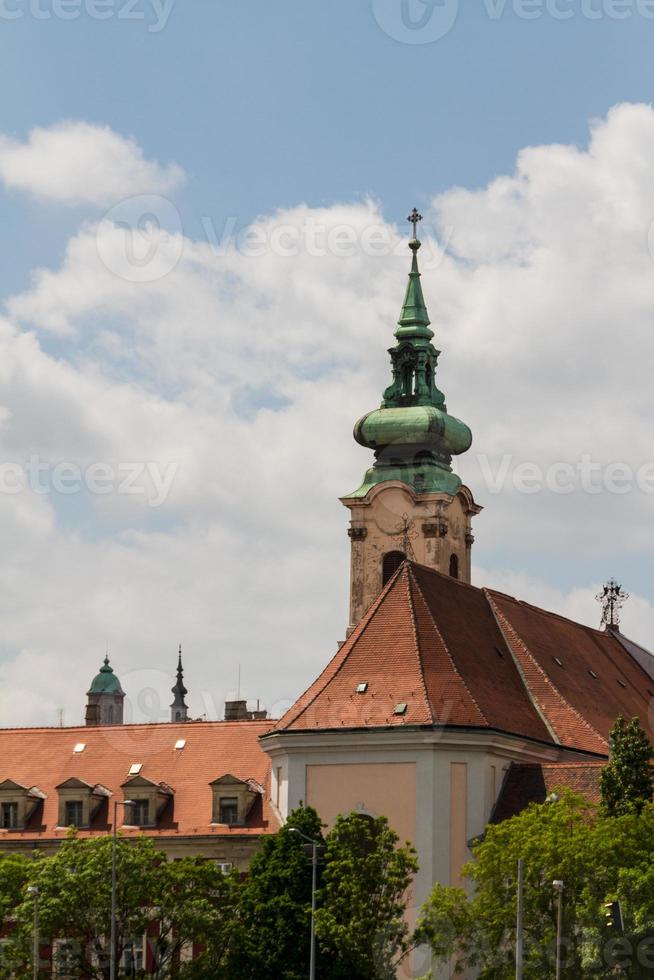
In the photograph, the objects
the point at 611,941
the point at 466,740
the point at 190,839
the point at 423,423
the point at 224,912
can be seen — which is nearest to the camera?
the point at 611,941

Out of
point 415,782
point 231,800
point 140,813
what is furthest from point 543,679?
point 140,813

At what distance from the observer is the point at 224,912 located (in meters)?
66.3

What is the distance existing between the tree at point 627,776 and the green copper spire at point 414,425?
4407 centimetres

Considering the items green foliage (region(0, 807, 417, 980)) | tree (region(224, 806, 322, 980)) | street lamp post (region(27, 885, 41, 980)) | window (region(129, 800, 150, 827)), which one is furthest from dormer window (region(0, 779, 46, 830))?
tree (region(224, 806, 322, 980))

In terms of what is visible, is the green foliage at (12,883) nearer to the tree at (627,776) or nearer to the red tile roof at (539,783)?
the red tile roof at (539,783)

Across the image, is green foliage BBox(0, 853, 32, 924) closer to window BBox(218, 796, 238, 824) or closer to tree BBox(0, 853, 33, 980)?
tree BBox(0, 853, 33, 980)

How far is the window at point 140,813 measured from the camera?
79.9 m

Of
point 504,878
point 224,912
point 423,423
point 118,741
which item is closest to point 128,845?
point 224,912

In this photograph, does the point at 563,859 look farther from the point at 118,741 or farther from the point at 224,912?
the point at 118,741

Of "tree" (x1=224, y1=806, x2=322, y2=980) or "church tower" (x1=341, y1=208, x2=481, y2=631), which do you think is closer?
"tree" (x1=224, y1=806, x2=322, y2=980)

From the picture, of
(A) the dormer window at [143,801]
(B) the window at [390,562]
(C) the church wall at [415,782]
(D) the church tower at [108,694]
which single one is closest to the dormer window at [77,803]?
(A) the dormer window at [143,801]

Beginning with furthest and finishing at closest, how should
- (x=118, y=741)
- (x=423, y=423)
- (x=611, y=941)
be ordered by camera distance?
1. (x=423, y=423)
2. (x=118, y=741)
3. (x=611, y=941)

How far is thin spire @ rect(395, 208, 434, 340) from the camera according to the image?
115m

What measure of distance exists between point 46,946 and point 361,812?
1093cm
